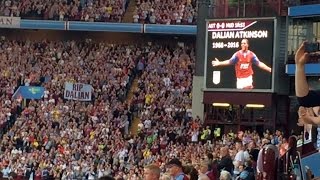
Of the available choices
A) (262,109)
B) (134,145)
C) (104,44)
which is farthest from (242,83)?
(104,44)

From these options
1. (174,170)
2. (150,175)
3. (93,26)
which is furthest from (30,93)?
(150,175)

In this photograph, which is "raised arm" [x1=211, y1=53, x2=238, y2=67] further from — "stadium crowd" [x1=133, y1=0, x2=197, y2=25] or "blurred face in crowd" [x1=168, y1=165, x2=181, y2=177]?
"blurred face in crowd" [x1=168, y1=165, x2=181, y2=177]

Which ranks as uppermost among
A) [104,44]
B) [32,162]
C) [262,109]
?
[104,44]

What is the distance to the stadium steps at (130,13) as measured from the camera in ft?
121

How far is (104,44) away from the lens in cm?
3828

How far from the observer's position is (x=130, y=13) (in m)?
37.4

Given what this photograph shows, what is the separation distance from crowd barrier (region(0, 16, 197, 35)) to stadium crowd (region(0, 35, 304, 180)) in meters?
1.21

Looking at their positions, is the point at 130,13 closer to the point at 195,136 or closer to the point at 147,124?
the point at 147,124

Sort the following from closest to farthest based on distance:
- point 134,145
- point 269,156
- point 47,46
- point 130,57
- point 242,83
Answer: point 269,156 < point 242,83 < point 134,145 < point 130,57 < point 47,46

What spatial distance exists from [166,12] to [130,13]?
94.9 inches

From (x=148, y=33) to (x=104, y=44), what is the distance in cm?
283

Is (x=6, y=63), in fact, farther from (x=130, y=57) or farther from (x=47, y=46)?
(x=130, y=57)

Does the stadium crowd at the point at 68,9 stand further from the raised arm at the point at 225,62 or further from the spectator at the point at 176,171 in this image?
the spectator at the point at 176,171

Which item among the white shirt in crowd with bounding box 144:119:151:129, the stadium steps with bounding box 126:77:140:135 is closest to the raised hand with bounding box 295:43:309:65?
the white shirt in crowd with bounding box 144:119:151:129
